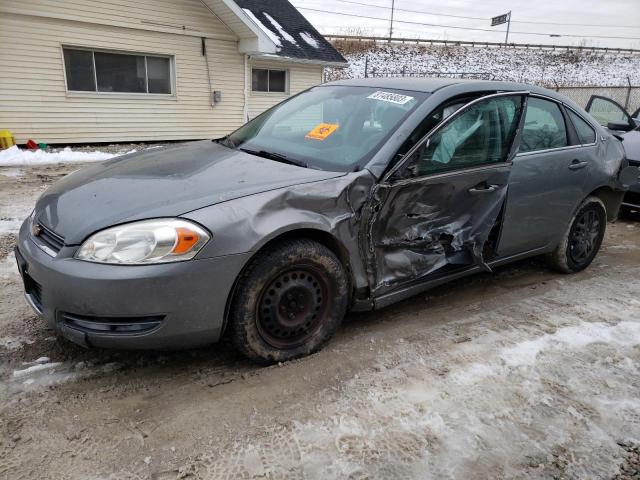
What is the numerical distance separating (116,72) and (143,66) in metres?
0.70

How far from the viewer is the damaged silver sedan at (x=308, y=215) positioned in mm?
2396

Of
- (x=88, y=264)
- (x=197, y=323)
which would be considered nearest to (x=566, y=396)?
(x=197, y=323)

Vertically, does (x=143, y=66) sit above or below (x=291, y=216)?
above

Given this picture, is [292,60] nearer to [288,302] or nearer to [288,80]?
[288,80]

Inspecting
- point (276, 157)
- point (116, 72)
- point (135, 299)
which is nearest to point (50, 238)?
point (135, 299)

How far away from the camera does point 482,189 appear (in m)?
3.52

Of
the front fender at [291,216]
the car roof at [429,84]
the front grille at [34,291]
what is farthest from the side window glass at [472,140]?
the front grille at [34,291]

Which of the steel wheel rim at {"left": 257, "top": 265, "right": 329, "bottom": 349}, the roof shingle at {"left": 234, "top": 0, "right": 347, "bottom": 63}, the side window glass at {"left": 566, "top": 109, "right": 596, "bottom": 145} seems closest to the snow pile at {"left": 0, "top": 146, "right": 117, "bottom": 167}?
the roof shingle at {"left": 234, "top": 0, "right": 347, "bottom": 63}

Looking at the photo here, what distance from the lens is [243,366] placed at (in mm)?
2885

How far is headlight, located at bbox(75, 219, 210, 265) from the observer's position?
237 centimetres

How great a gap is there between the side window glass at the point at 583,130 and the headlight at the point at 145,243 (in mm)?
3525

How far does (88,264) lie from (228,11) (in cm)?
1164

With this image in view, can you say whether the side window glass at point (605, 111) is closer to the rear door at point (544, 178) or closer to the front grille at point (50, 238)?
the rear door at point (544, 178)

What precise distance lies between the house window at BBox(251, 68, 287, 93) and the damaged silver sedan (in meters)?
11.1
